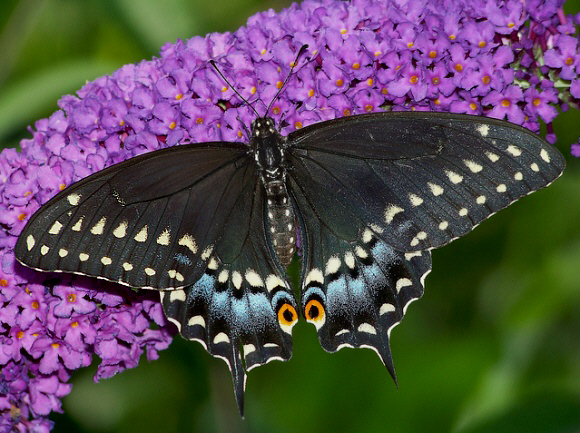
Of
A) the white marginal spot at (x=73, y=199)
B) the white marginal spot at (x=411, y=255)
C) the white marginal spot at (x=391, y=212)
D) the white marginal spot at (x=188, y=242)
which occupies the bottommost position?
the white marginal spot at (x=411, y=255)

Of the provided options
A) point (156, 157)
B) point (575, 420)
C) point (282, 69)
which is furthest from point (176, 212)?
point (575, 420)

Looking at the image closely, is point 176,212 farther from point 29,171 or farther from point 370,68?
point 370,68

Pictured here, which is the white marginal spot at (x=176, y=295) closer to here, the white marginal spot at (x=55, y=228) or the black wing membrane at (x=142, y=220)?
the black wing membrane at (x=142, y=220)

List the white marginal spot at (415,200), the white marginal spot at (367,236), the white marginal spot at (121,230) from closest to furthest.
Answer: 1. the white marginal spot at (121,230)
2. the white marginal spot at (415,200)
3. the white marginal spot at (367,236)

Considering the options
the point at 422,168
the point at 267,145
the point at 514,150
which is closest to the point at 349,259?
the point at 422,168

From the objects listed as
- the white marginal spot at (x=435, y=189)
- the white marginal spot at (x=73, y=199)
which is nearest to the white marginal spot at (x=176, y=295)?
the white marginal spot at (x=73, y=199)

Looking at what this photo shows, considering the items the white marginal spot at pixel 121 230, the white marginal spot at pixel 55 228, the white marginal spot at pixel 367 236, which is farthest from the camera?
the white marginal spot at pixel 367 236
